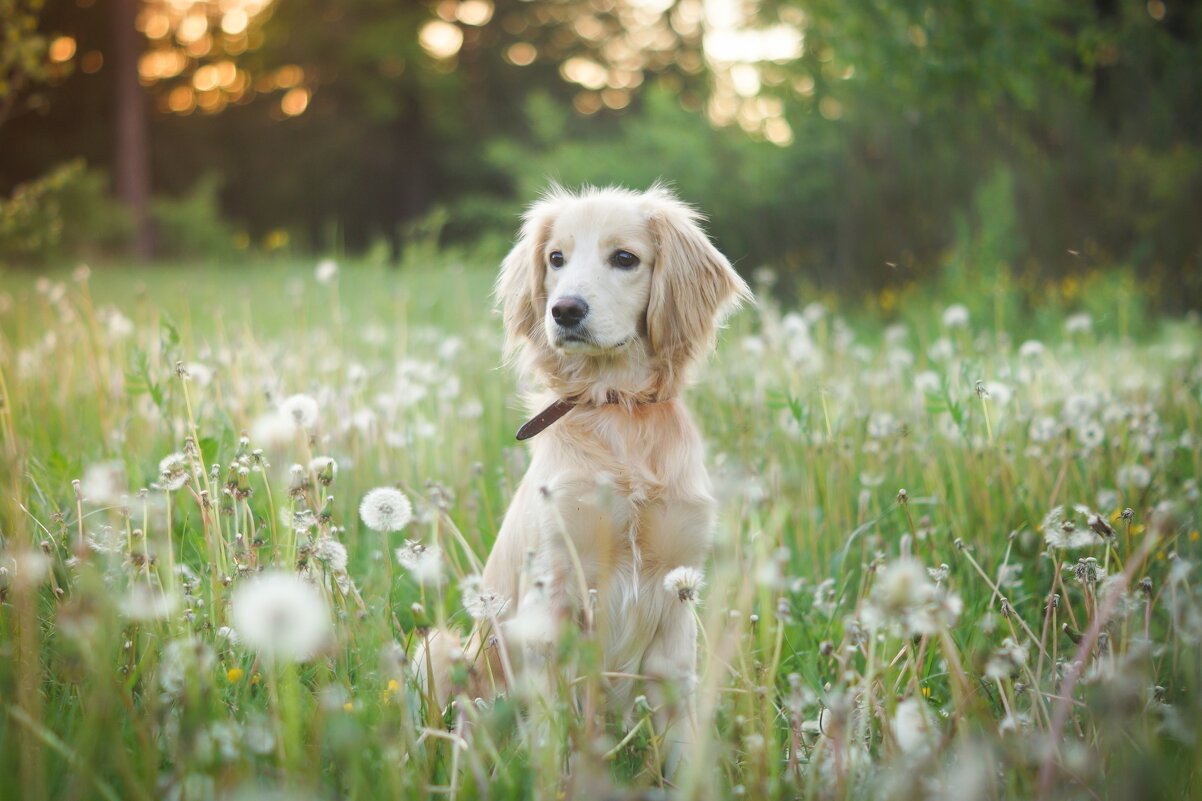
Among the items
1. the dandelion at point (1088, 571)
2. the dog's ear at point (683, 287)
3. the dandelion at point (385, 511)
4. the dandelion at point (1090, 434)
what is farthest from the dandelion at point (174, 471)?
the dandelion at point (1090, 434)

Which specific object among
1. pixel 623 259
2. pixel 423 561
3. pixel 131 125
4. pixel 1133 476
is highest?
pixel 131 125

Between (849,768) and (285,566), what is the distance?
114cm

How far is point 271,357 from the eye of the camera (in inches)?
156

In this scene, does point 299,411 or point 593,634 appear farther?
point 299,411

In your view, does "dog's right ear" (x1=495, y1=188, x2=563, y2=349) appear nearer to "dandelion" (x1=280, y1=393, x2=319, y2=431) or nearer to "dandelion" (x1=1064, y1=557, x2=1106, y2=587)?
"dandelion" (x1=280, y1=393, x2=319, y2=431)

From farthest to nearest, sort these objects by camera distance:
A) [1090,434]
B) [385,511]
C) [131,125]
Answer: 1. [131,125]
2. [1090,434]
3. [385,511]

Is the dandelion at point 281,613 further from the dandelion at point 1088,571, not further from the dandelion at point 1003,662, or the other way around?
the dandelion at point 1088,571

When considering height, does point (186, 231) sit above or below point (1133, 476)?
above

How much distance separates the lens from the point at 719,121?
1177 cm

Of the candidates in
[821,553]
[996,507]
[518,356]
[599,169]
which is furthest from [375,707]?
[599,169]

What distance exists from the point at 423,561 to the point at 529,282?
1.67 m

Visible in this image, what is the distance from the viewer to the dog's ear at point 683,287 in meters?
2.71

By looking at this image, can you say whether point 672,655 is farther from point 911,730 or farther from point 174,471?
point 174,471

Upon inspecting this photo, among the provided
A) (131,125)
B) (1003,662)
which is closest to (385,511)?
(1003,662)
